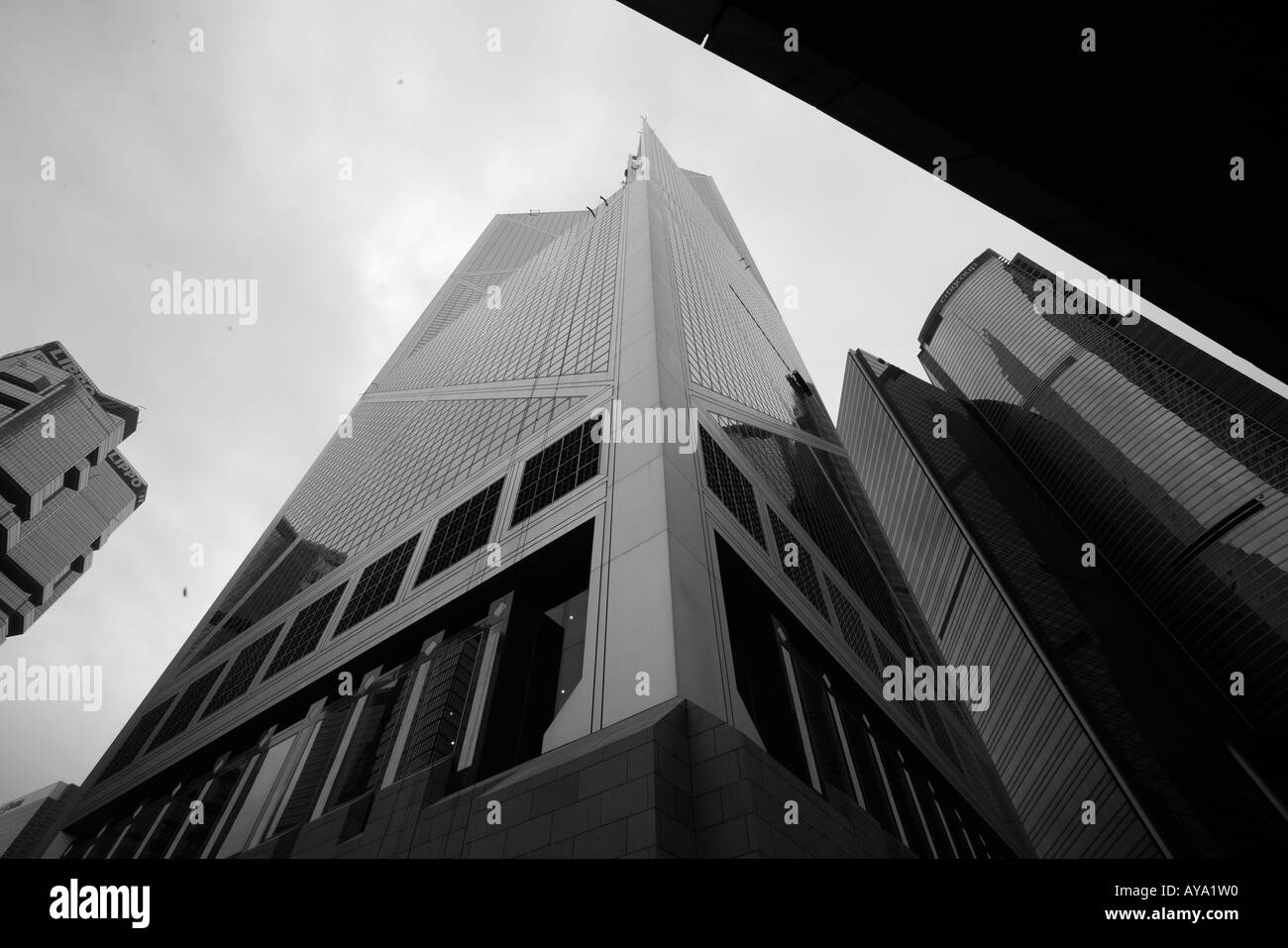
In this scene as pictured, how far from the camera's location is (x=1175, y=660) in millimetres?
78062

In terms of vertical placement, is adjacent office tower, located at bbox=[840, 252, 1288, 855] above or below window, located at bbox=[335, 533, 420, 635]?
above

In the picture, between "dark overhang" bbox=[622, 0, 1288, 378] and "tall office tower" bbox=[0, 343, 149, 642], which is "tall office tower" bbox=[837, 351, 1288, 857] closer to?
"dark overhang" bbox=[622, 0, 1288, 378]

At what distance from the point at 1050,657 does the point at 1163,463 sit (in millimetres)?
23401

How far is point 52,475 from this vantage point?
432 feet

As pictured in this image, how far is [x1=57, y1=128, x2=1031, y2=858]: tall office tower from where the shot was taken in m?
12.1

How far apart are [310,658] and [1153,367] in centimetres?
9351

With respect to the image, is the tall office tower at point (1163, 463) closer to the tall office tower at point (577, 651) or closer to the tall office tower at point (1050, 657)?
the tall office tower at point (1050, 657)

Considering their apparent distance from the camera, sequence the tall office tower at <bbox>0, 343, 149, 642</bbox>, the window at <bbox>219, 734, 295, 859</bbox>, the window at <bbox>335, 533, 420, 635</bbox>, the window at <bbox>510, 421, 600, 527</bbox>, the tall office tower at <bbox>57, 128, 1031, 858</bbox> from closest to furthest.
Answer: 1. the tall office tower at <bbox>57, 128, 1031, 858</bbox>
2. the window at <bbox>219, 734, 295, 859</bbox>
3. the window at <bbox>510, 421, 600, 527</bbox>
4. the window at <bbox>335, 533, 420, 635</bbox>
5. the tall office tower at <bbox>0, 343, 149, 642</bbox>

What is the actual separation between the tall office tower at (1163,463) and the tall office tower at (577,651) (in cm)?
4379

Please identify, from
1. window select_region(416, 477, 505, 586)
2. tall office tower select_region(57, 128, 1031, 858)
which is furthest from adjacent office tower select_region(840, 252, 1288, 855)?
window select_region(416, 477, 505, 586)

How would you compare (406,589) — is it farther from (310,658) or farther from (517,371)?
(517,371)

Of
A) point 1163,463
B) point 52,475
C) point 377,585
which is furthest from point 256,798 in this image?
point 52,475

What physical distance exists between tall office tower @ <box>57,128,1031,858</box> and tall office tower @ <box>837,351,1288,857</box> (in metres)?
42.1
